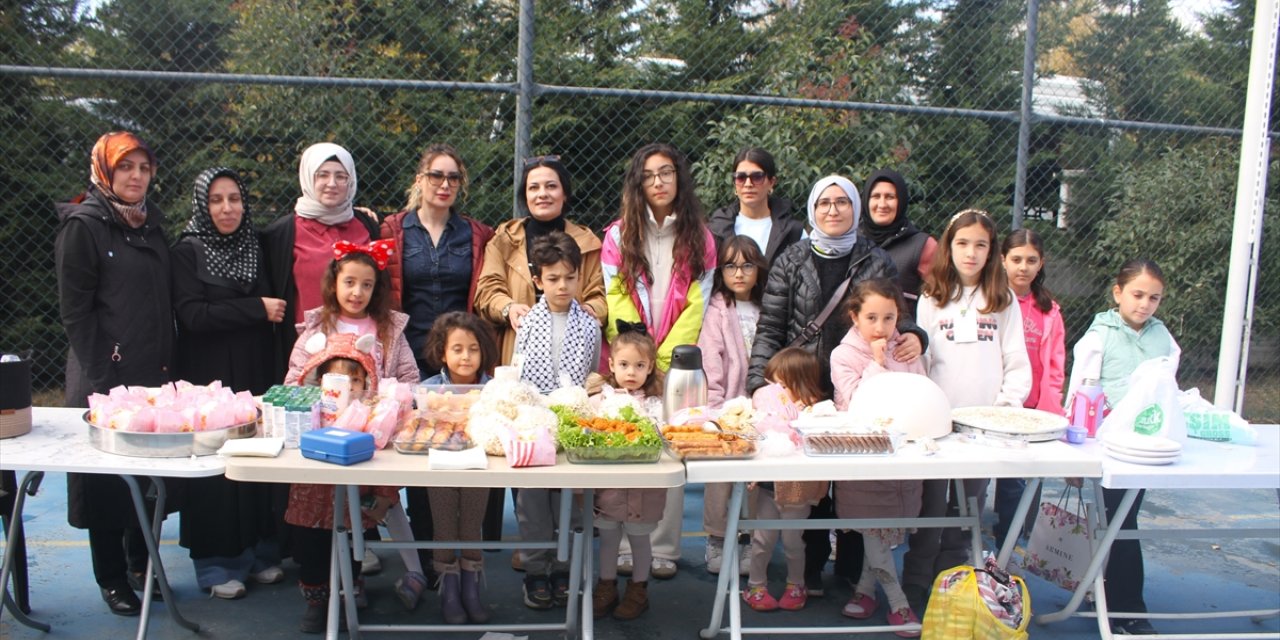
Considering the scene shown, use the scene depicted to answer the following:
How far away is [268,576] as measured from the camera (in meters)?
3.95

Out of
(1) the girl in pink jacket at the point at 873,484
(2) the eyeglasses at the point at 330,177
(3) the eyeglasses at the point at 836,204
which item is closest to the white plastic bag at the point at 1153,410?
(1) the girl in pink jacket at the point at 873,484

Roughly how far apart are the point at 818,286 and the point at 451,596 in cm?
191

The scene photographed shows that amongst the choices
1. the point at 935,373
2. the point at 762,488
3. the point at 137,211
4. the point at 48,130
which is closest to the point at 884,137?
the point at 935,373

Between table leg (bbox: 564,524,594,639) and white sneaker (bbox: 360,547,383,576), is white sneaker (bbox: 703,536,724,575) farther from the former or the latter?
white sneaker (bbox: 360,547,383,576)

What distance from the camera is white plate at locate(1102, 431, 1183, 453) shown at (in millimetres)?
3039

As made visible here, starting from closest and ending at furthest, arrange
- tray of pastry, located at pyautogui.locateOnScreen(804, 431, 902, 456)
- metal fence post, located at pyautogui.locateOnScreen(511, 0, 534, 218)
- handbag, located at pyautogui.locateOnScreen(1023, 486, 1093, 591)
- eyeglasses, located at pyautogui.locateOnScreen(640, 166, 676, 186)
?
tray of pastry, located at pyautogui.locateOnScreen(804, 431, 902, 456) → handbag, located at pyautogui.locateOnScreen(1023, 486, 1093, 591) → eyeglasses, located at pyautogui.locateOnScreen(640, 166, 676, 186) → metal fence post, located at pyautogui.locateOnScreen(511, 0, 534, 218)

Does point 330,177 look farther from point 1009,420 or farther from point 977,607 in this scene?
point 977,607

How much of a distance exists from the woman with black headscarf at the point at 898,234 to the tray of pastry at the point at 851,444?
138 centimetres

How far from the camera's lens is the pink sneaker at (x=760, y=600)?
3.76m

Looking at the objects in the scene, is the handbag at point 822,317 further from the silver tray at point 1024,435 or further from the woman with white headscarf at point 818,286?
the silver tray at point 1024,435

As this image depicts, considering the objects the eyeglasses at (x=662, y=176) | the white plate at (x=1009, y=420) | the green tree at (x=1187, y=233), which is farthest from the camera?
the green tree at (x=1187, y=233)

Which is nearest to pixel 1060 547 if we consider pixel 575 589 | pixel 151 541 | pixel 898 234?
pixel 898 234

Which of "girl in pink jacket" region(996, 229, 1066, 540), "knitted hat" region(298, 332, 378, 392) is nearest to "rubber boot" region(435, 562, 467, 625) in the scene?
"knitted hat" region(298, 332, 378, 392)

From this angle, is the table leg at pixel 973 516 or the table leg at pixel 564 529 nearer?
the table leg at pixel 564 529
